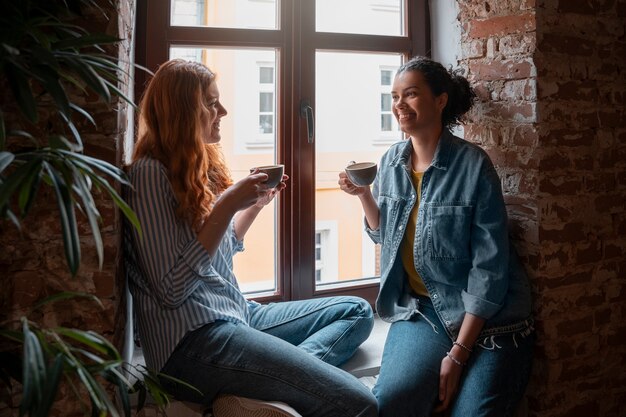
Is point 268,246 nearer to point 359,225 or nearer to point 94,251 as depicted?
point 359,225

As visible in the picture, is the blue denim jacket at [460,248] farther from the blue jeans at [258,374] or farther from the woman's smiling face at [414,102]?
the blue jeans at [258,374]

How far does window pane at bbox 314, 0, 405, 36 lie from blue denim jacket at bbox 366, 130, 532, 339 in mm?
649

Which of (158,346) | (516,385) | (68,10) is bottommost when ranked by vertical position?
(516,385)

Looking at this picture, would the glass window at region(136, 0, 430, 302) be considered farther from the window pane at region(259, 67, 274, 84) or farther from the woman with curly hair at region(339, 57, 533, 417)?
the woman with curly hair at region(339, 57, 533, 417)

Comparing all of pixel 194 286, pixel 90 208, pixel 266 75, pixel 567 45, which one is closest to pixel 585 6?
pixel 567 45

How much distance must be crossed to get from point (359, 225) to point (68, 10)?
145cm

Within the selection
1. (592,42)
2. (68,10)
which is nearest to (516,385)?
(592,42)

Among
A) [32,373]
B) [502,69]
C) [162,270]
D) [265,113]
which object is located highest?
[502,69]

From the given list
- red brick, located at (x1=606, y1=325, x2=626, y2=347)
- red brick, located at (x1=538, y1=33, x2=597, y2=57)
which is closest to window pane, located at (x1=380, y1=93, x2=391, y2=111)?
red brick, located at (x1=538, y1=33, x2=597, y2=57)

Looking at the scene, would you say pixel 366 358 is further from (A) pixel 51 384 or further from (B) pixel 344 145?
(A) pixel 51 384

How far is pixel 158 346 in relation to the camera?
157cm

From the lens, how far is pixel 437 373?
1.78 m

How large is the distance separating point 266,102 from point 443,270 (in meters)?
0.90

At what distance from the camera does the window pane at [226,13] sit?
211 centimetres
